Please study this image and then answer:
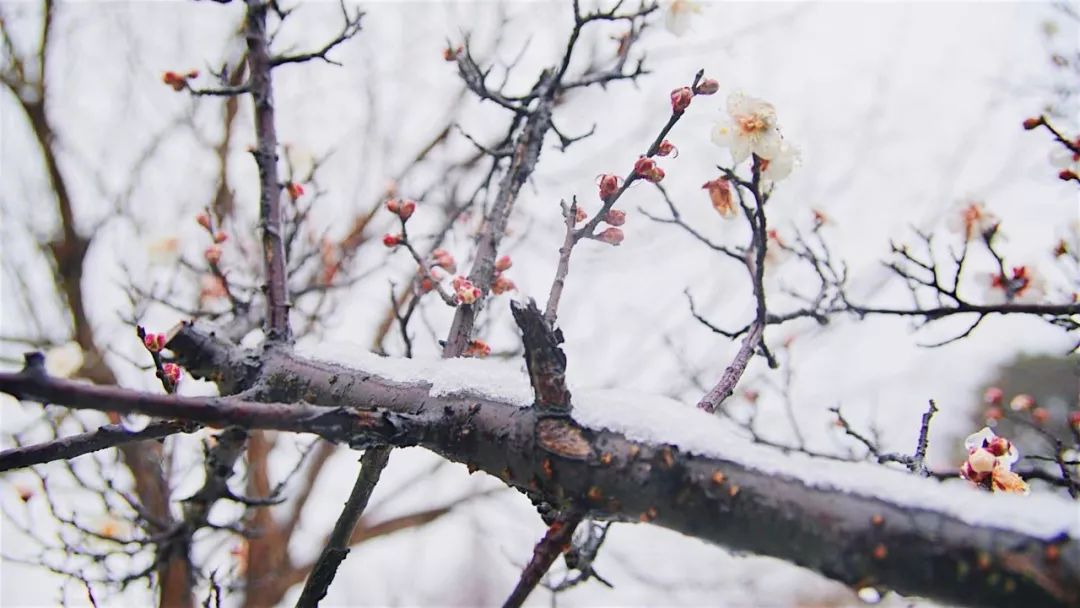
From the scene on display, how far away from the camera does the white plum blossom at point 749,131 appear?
5.12 ft

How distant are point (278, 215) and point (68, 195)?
3.37 meters

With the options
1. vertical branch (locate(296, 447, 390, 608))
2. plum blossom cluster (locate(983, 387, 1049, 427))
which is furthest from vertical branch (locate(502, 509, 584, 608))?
plum blossom cluster (locate(983, 387, 1049, 427))

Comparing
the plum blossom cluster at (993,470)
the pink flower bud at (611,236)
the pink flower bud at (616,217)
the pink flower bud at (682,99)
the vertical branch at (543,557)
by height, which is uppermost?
the pink flower bud at (682,99)

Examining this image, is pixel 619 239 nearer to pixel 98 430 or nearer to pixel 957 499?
pixel 957 499

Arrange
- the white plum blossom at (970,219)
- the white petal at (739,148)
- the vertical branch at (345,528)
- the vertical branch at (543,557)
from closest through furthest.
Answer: the vertical branch at (543,557) → the vertical branch at (345,528) → the white petal at (739,148) → the white plum blossom at (970,219)

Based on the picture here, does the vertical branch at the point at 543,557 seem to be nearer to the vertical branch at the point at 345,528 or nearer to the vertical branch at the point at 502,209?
the vertical branch at the point at 345,528

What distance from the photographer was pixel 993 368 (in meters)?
8.73

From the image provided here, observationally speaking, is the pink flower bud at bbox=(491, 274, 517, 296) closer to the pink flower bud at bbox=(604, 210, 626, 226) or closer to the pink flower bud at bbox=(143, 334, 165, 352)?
the pink flower bud at bbox=(604, 210, 626, 226)

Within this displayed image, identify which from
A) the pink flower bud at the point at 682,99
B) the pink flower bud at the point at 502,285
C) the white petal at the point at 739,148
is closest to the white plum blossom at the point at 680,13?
the white petal at the point at 739,148

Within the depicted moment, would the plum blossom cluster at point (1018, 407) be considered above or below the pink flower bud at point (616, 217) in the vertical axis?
below

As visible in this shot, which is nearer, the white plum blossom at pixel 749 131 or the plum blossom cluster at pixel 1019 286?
the white plum blossom at pixel 749 131

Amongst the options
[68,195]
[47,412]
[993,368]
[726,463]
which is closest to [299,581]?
[47,412]

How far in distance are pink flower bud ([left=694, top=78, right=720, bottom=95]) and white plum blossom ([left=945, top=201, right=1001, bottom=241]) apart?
4.31ft

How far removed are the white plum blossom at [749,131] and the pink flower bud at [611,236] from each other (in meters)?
0.37
